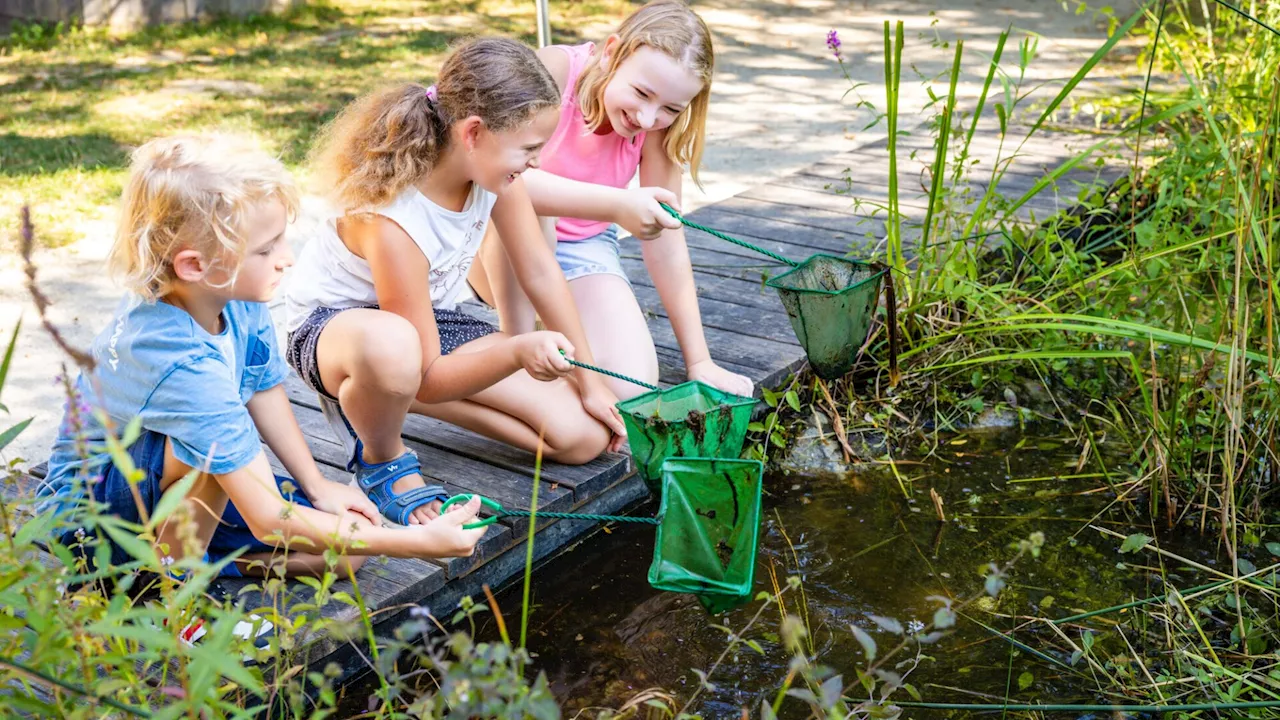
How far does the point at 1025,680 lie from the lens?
226cm

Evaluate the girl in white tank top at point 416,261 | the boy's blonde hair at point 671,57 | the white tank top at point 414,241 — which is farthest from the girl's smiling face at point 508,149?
the boy's blonde hair at point 671,57

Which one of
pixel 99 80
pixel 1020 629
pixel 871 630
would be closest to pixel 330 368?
pixel 871 630

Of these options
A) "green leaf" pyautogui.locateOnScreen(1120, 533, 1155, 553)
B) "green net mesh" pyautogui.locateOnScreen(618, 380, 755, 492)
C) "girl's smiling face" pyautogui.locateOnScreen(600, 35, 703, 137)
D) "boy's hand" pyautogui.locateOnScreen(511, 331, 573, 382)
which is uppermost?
"girl's smiling face" pyautogui.locateOnScreen(600, 35, 703, 137)

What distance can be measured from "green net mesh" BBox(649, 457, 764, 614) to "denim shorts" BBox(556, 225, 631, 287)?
137cm

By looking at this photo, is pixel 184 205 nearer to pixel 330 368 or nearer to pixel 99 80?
pixel 330 368

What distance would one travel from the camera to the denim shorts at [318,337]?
264 centimetres

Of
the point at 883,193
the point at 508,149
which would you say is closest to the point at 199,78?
the point at 883,193

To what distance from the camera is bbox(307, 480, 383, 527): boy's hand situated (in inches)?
91.7

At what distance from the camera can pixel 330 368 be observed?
8.45 feet

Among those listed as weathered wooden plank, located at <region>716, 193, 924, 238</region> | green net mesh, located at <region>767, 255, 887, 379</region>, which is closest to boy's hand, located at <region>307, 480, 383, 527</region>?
green net mesh, located at <region>767, 255, 887, 379</region>

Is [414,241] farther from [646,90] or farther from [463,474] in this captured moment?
[646,90]

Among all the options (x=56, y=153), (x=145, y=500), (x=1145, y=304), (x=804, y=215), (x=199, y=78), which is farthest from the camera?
(x=199, y=78)

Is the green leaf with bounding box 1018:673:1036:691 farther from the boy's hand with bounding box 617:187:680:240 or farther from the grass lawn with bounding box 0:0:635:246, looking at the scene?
the grass lawn with bounding box 0:0:635:246

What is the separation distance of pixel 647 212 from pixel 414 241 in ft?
1.77
